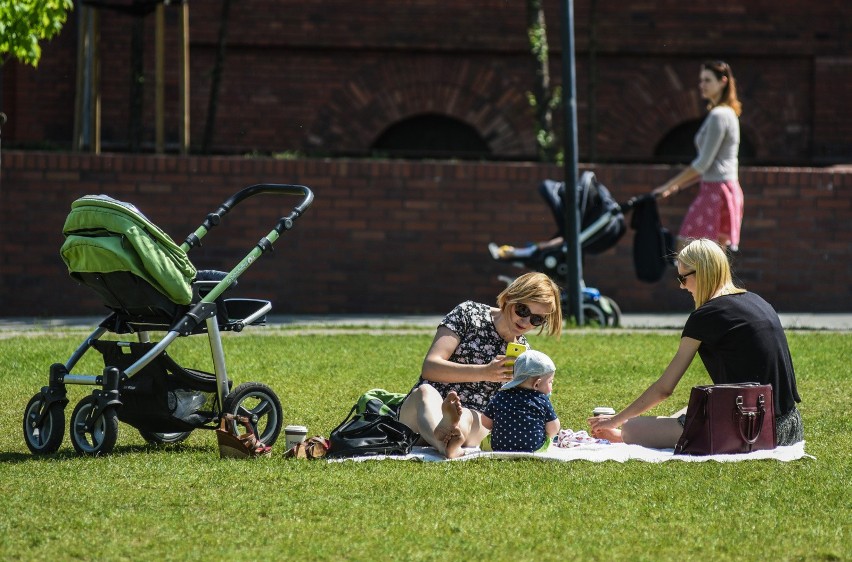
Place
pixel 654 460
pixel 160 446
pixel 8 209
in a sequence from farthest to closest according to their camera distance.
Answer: pixel 8 209 < pixel 160 446 < pixel 654 460

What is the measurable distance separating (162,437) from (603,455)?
2226 mm

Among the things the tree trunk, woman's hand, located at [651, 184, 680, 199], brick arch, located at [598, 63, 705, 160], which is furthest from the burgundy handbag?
brick arch, located at [598, 63, 705, 160]

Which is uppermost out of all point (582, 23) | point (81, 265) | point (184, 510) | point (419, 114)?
point (582, 23)

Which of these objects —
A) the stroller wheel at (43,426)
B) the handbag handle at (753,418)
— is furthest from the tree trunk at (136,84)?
the handbag handle at (753,418)

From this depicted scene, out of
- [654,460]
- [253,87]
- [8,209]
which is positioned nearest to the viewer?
[654,460]

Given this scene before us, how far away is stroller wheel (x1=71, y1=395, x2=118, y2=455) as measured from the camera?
666 cm

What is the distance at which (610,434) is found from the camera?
7.16 metres

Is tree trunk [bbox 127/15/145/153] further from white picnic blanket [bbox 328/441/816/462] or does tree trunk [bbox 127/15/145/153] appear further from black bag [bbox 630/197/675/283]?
white picnic blanket [bbox 328/441/816/462]

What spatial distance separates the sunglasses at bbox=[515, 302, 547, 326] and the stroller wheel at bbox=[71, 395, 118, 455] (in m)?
1.93

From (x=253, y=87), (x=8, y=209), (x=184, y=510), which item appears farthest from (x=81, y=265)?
(x=253, y=87)

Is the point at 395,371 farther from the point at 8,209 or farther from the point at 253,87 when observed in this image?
the point at 253,87

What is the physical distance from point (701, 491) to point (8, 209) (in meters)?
9.55

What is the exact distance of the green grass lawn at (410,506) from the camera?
4.94 metres

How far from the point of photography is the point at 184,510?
5.48 metres
